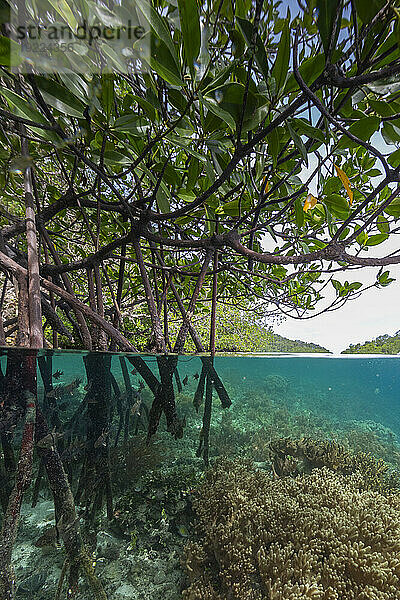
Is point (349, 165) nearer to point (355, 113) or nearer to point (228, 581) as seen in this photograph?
point (355, 113)

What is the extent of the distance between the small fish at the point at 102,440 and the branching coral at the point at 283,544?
0.59 meters

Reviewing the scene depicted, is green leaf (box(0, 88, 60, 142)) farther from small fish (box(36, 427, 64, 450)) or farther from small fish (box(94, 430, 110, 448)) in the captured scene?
small fish (box(94, 430, 110, 448))

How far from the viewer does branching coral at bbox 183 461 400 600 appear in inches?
49.1

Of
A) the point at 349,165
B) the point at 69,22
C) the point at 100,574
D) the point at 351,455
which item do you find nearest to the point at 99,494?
the point at 100,574

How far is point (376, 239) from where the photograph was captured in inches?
38.6

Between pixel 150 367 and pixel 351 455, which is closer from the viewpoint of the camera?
pixel 150 367

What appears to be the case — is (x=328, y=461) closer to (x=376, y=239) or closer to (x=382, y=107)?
(x=376, y=239)

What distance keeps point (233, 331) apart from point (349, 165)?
509cm

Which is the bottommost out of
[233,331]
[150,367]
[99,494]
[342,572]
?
[342,572]

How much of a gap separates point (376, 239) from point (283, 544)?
152cm

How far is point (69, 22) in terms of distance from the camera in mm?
356

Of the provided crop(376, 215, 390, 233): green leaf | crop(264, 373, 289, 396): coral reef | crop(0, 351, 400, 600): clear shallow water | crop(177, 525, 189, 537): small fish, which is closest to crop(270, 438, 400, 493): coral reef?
crop(0, 351, 400, 600): clear shallow water

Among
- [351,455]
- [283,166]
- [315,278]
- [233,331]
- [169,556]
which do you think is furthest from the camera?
[233,331]

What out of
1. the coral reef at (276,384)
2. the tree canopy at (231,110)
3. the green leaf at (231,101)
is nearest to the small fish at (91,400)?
the tree canopy at (231,110)
